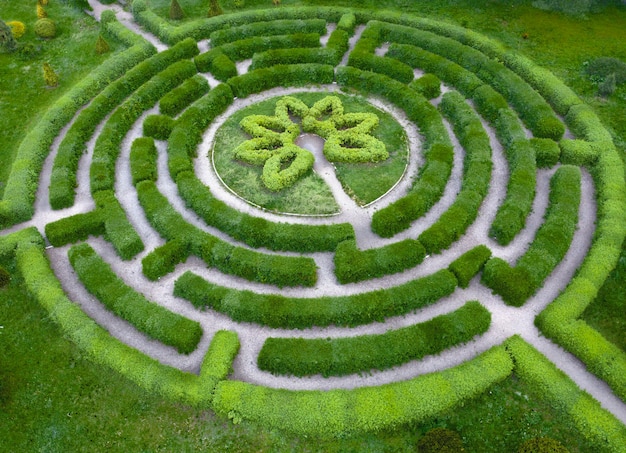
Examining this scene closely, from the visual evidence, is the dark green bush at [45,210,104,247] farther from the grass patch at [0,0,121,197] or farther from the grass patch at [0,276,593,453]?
Result: the grass patch at [0,276,593,453]

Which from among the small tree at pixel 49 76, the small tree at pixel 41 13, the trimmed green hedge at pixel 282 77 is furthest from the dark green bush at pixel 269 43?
the small tree at pixel 41 13

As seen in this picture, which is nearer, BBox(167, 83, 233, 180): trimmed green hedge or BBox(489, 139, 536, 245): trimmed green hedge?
BBox(489, 139, 536, 245): trimmed green hedge

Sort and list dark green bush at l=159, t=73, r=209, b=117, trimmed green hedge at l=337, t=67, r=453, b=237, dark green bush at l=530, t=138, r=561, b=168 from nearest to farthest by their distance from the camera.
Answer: trimmed green hedge at l=337, t=67, r=453, b=237, dark green bush at l=530, t=138, r=561, b=168, dark green bush at l=159, t=73, r=209, b=117

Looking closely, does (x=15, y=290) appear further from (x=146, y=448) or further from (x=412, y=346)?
(x=412, y=346)

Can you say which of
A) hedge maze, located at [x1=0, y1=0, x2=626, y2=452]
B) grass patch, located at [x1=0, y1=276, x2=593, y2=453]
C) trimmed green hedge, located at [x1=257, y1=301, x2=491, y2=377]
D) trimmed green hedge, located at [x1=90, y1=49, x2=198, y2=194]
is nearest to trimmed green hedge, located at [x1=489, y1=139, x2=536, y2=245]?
hedge maze, located at [x1=0, y1=0, x2=626, y2=452]

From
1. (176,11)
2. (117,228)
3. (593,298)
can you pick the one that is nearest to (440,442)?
(593,298)

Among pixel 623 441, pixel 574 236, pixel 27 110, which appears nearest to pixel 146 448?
pixel 623 441
